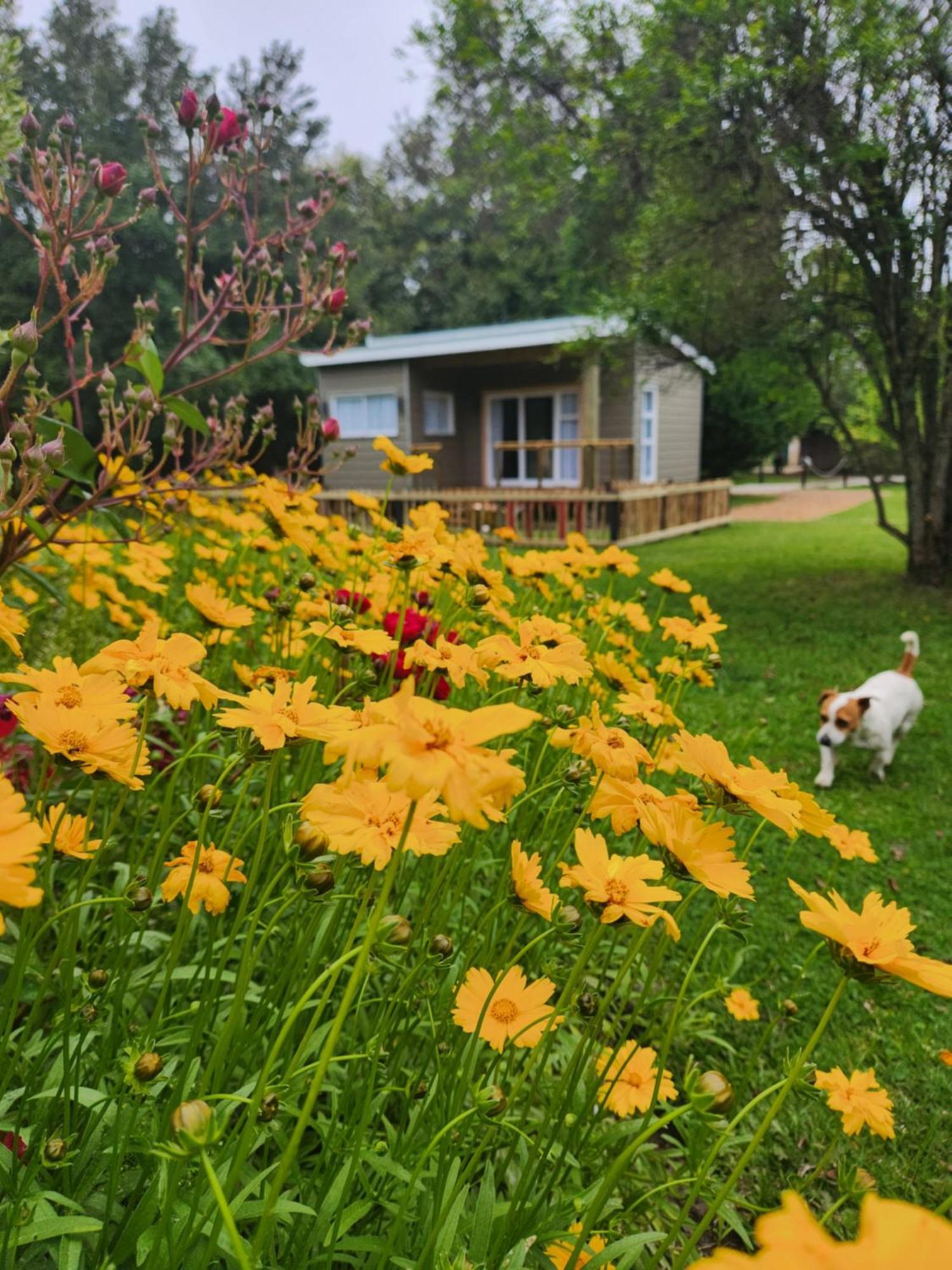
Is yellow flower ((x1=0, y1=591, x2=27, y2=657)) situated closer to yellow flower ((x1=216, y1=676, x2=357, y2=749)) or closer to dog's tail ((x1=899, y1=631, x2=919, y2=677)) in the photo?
yellow flower ((x1=216, y1=676, x2=357, y2=749))

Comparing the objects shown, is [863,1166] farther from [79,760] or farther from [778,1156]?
[79,760]

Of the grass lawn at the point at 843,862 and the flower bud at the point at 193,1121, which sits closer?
the flower bud at the point at 193,1121

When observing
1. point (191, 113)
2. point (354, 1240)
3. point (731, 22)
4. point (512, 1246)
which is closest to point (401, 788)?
point (354, 1240)

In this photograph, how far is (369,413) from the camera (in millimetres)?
13938

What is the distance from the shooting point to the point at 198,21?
2183 centimetres

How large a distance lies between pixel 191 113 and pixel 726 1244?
2.31 m

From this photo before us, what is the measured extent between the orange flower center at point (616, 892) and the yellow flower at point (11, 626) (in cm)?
63

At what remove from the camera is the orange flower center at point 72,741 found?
0.74m

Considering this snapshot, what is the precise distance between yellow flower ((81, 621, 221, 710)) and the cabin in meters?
11.0

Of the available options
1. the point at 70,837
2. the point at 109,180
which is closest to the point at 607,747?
the point at 70,837

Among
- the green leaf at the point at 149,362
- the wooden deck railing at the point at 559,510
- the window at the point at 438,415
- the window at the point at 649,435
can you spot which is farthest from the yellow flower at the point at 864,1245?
the window at the point at 438,415

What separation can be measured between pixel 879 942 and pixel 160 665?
710 millimetres

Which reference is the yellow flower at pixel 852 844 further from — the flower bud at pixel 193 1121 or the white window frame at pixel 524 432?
the white window frame at pixel 524 432

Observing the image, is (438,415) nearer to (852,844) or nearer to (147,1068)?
(852,844)
